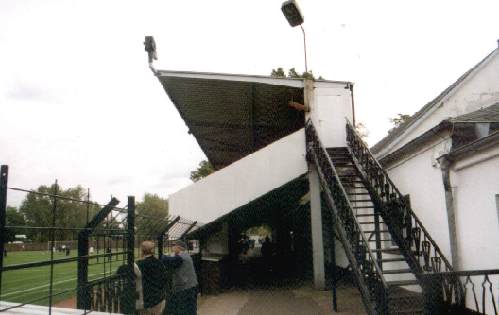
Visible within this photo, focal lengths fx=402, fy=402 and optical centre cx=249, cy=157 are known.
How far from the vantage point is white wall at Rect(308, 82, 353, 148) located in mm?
12812

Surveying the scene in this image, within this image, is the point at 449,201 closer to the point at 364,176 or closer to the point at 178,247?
the point at 364,176

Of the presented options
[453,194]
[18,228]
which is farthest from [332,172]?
[18,228]

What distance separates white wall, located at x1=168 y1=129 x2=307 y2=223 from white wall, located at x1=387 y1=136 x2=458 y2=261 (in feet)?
10.4

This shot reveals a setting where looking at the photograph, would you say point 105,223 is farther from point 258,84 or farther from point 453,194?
point 258,84

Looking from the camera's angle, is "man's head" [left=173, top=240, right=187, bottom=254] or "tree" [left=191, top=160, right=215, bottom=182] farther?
"tree" [left=191, top=160, right=215, bottom=182]

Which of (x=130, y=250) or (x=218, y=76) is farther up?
(x=218, y=76)

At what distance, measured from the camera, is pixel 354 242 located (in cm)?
787

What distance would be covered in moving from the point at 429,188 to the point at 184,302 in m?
5.85

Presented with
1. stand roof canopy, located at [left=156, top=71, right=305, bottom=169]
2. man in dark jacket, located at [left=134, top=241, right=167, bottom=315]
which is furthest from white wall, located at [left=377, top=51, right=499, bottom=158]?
man in dark jacket, located at [left=134, top=241, right=167, bottom=315]

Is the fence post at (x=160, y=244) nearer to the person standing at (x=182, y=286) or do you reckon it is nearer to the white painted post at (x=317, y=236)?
the person standing at (x=182, y=286)

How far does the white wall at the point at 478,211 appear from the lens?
21.9 feet

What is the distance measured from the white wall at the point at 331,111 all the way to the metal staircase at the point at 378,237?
0.45 metres

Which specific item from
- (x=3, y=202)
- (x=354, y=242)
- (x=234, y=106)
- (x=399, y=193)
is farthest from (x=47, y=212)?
(x=234, y=106)

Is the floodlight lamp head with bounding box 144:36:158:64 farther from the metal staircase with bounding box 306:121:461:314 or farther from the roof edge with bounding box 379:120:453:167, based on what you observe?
the roof edge with bounding box 379:120:453:167
